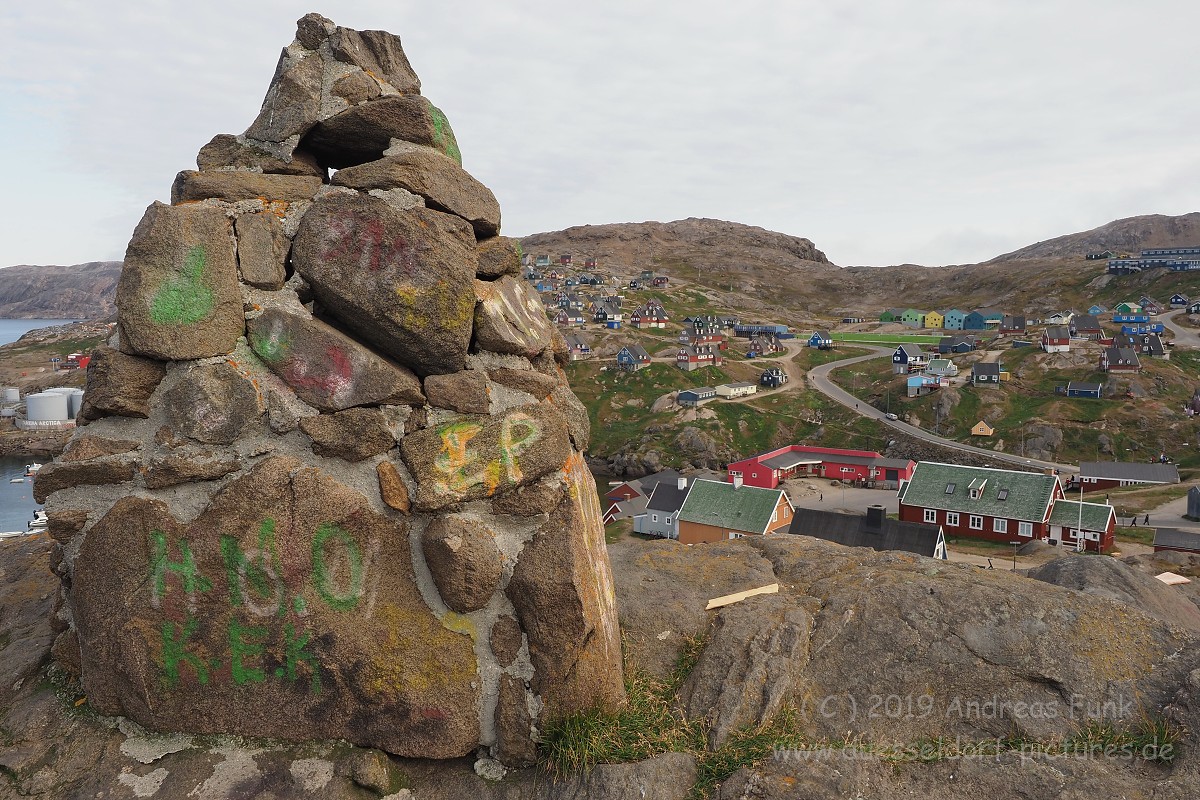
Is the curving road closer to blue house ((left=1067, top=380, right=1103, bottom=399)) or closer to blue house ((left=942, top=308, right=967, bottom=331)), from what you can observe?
blue house ((left=1067, top=380, right=1103, bottom=399))

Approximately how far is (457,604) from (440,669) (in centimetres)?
63

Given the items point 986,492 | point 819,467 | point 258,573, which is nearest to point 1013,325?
point 819,467

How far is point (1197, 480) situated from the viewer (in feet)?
234

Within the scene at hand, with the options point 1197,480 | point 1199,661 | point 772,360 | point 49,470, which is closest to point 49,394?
point 772,360

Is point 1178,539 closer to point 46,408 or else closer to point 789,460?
point 789,460

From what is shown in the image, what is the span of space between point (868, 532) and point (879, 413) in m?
61.6

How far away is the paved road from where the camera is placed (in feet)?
360

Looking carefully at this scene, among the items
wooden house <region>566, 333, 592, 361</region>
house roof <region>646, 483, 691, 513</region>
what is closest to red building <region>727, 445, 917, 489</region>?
house roof <region>646, 483, 691, 513</region>

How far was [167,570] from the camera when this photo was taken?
616cm

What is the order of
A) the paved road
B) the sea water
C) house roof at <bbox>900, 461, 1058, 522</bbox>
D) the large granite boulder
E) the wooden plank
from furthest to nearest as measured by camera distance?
the paved road
the sea water
house roof at <bbox>900, 461, 1058, 522</bbox>
the wooden plank
the large granite boulder

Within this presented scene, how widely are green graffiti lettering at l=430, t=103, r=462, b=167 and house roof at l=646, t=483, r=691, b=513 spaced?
177 ft

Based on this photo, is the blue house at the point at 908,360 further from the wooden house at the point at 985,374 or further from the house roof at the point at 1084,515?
the house roof at the point at 1084,515

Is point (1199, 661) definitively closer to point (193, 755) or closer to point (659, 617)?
point (659, 617)

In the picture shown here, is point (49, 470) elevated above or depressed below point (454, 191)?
below
